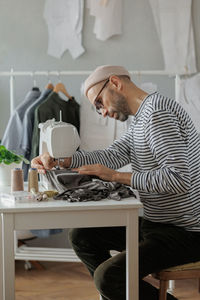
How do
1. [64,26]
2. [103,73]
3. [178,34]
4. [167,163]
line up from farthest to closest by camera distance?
[64,26] < [178,34] < [103,73] < [167,163]

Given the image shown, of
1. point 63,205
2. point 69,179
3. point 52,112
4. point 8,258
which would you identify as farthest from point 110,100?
point 52,112

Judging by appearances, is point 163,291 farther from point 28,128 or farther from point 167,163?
point 28,128

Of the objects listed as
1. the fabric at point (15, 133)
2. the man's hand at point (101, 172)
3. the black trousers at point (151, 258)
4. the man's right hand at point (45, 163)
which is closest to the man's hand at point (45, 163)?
the man's right hand at point (45, 163)

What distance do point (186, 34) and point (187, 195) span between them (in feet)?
5.75

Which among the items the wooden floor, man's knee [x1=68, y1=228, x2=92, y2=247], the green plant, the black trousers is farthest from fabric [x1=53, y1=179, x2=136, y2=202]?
the wooden floor

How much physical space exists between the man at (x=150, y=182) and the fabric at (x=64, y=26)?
4.79 ft

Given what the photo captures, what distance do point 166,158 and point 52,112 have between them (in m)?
1.35

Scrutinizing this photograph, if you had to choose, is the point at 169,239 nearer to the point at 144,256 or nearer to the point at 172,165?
the point at 144,256

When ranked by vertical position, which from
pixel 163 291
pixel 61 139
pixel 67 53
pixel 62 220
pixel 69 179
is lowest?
pixel 163 291

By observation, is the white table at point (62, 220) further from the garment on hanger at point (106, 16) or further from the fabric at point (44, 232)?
the garment on hanger at point (106, 16)

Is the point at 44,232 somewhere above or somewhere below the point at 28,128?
below

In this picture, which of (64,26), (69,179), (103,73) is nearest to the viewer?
(69,179)

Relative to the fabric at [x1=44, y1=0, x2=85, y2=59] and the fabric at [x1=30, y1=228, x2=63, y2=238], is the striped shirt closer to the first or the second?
the fabric at [x1=30, y1=228, x2=63, y2=238]

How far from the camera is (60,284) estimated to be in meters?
3.05
